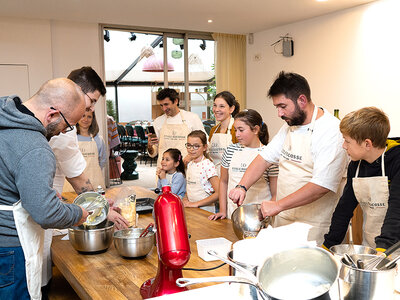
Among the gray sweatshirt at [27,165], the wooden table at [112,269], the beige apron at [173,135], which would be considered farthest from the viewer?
the beige apron at [173,135]

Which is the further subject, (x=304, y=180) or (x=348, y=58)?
(x=348, y=58)

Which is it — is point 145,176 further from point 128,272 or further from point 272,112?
point 128,272

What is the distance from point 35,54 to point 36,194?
4905 millimetres

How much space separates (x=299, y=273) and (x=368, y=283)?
15 centimetres

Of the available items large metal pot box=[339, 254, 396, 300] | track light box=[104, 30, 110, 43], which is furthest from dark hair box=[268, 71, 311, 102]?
track light box=[104, 30, 110, 43]

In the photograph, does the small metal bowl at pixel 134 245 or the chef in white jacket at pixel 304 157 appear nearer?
the small metal bowl at pixel 134 245

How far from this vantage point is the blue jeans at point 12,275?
145 cm

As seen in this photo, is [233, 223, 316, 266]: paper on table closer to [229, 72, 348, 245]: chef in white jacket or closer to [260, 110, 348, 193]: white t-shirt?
[229, 72, 348, 245]: chef in white jacket

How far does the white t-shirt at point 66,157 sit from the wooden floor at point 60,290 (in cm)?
49

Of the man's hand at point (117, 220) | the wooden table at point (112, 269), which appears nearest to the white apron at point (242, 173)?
the wooden table at point (112, 269)

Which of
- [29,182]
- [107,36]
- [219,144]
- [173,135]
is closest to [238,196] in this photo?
[29,182]

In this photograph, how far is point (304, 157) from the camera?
208 cm

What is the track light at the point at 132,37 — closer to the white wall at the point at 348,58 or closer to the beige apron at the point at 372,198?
the white wall at the point at 348,58

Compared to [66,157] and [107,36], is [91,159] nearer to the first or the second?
[66,157]
